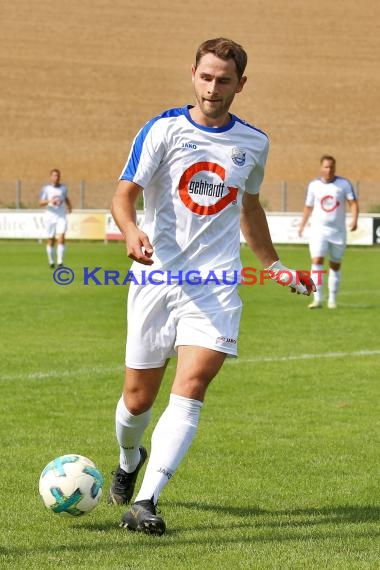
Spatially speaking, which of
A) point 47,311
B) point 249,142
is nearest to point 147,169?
point 249,142

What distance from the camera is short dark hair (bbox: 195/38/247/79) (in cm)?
511

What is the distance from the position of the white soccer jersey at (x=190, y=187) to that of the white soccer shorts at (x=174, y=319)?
0.11 metres

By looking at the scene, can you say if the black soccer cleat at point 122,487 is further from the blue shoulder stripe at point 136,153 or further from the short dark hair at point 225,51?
the short dark hair at point 225,51

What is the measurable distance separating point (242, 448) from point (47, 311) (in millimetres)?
9476

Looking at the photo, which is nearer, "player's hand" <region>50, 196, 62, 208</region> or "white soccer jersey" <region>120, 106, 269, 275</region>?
"white soccer jersey" <region>120, 106, 269, 275</region>

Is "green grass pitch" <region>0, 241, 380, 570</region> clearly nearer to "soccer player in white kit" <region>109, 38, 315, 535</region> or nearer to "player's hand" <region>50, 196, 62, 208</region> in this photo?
"soccer player in white kit" <region>109, 38, 315, 535</region>

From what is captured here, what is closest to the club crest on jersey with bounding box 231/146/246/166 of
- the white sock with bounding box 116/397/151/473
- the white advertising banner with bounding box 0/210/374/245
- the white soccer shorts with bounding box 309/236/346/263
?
the white sock with bounding box 116/397/151/473

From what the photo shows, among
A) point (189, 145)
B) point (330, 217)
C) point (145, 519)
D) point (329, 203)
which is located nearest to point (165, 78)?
point (329, 203)

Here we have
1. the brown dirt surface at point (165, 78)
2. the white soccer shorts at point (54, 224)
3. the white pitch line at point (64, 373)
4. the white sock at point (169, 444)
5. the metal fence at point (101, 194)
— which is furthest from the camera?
the brown dirt surface at point (165, 78)

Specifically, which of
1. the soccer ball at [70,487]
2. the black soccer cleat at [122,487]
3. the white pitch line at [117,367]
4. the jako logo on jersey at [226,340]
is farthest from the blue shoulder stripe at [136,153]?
the white pitch line at [117,367]

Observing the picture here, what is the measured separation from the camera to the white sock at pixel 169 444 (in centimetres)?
498

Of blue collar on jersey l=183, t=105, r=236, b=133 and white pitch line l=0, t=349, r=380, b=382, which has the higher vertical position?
blue collar on jersey l=183, t=105, r=236, b=133

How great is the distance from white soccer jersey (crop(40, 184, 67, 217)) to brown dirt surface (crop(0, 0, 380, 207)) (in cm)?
3421

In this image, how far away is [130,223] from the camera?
16.5 ft
